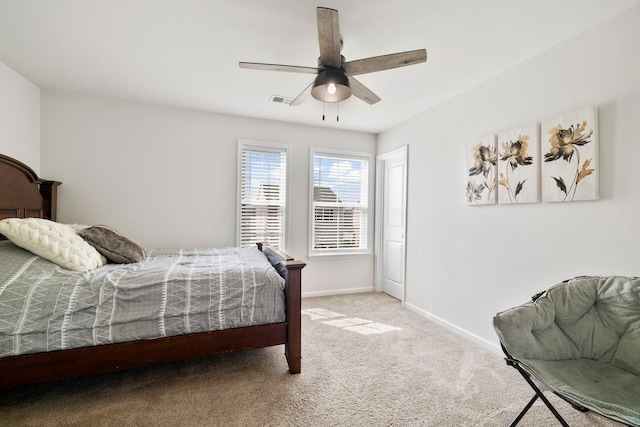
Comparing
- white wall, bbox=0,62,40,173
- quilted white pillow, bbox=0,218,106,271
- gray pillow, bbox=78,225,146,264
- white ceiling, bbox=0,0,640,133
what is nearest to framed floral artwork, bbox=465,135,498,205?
white ceiling, bbox=0,0,640,133

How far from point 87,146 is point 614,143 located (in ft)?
15.6

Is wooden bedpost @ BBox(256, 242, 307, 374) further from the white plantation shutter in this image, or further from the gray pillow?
the white plantation shutter

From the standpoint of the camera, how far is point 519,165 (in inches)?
93.2

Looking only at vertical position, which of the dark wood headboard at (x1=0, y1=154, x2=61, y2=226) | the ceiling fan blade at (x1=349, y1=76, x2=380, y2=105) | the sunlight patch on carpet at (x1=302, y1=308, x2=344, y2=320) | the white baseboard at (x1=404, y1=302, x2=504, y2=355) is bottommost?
the sunlight patch on carpet at (x1=302, y1=308, x2=344, y2=320)

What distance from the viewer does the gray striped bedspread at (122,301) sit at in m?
1.67

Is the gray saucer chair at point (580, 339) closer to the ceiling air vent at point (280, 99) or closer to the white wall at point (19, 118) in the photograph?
the ceiling air vent at point (280, 99)

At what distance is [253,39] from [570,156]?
246 cm

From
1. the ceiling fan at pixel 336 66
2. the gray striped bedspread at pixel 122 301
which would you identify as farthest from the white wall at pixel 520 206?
the gray striped bedspread at pixel 122 301

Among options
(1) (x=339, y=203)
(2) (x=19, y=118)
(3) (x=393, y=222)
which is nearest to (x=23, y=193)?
(2) (x=19, y=118)

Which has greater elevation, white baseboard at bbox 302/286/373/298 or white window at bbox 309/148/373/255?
white window at bbox 309/148/373/255

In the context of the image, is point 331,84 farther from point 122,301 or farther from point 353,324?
point 353,324

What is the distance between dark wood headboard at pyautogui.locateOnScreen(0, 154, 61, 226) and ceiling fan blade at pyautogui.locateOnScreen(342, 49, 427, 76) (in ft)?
9.77

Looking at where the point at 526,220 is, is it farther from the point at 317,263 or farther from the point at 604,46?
the point at 317,263

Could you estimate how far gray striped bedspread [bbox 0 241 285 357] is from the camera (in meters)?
1.67
